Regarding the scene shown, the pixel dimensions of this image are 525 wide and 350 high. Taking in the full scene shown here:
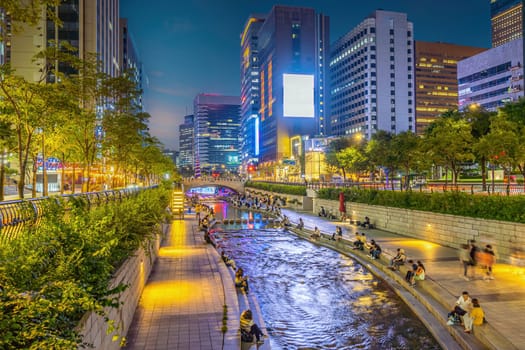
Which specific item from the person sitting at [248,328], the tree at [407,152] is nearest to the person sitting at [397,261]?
the person sitting at [248,328]

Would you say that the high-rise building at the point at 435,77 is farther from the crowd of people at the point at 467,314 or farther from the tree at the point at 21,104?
the tree at the point at 21,104

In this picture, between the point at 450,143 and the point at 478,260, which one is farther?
the point at 450,143

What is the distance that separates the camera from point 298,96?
465 ft

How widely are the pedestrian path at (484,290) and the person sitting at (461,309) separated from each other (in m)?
0.58

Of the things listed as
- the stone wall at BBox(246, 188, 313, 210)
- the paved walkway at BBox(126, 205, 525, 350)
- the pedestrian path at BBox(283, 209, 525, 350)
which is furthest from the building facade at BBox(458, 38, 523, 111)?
the paved walkway at BBox(126, 205, 525, 350)

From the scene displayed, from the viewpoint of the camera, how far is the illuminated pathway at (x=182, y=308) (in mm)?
10891

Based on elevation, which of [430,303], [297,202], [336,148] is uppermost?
[336,148]

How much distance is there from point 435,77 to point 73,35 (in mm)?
156330

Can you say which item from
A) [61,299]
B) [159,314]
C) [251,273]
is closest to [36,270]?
[61,299]

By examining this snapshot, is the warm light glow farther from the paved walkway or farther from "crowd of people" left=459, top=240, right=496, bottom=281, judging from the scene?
"crowd of people" left=459, top=240, right=496, bottom=281

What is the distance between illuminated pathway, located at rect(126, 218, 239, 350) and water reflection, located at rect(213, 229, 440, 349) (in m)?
2.31

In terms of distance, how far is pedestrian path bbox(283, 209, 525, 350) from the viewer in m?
11.9

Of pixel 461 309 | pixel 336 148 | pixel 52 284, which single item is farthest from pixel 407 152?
pixel 336 148

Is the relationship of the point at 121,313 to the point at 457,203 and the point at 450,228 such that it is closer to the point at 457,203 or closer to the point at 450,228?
the point at 450,228
